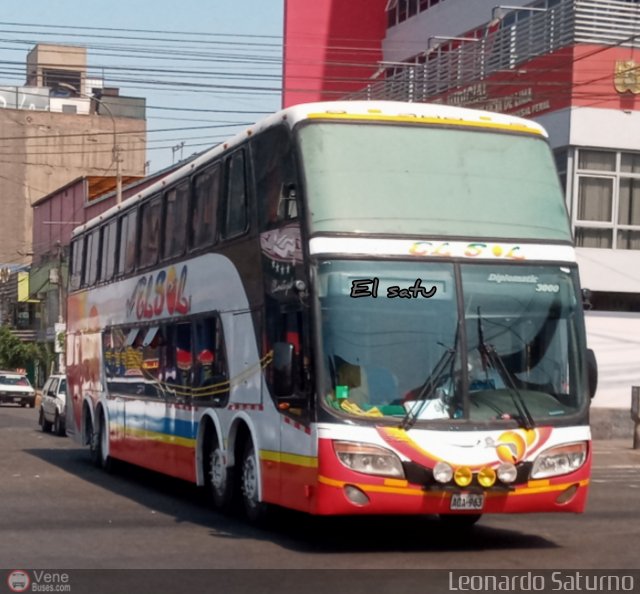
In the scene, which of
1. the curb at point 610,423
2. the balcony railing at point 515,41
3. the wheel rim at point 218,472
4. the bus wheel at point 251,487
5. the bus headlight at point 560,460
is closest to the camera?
the bus headlight at point 560,460

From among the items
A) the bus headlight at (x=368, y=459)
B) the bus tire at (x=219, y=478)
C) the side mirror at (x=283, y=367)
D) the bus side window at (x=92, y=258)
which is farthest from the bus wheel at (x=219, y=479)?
the bus side window at (x=92, y=258)

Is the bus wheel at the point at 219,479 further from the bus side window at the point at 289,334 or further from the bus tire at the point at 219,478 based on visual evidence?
the bus side window at the point at 289,334

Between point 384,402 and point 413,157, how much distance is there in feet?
7.98

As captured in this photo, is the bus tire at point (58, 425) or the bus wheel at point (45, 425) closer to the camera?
the bus tire at point (58, 425)

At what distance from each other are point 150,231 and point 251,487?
562 centimetres

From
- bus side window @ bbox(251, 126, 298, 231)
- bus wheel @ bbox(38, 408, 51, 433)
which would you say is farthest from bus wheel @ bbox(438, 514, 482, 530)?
bus wheel @ bbox(38, 408, 51, 433)

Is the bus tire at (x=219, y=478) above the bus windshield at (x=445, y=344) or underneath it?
underneath

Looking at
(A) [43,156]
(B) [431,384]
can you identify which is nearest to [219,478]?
(B) [431,384]

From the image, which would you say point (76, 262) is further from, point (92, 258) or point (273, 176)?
point (273, 176)

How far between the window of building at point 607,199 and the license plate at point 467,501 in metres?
17.2

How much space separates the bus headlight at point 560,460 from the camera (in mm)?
11445
